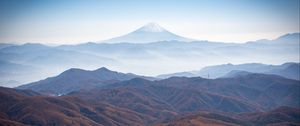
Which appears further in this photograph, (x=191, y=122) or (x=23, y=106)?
(x=23, y=106)

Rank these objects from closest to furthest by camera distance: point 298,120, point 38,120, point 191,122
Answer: point 191,122
point 38,120
point 298,120

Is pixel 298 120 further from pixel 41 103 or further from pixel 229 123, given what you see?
pixel 41 103

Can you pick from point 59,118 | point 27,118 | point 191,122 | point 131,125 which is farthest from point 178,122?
point 27,118

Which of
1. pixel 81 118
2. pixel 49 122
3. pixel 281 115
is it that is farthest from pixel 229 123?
pixel 49 122

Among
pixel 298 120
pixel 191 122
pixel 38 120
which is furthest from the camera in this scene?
pixel 298 120

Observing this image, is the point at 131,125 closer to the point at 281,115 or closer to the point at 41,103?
the point at 41,103

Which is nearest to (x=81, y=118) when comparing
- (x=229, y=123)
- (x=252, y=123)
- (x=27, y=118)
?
(x=27, y=118)

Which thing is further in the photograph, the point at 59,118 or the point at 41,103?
the point at 41,103

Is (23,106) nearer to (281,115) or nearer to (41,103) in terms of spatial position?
(41,103)
